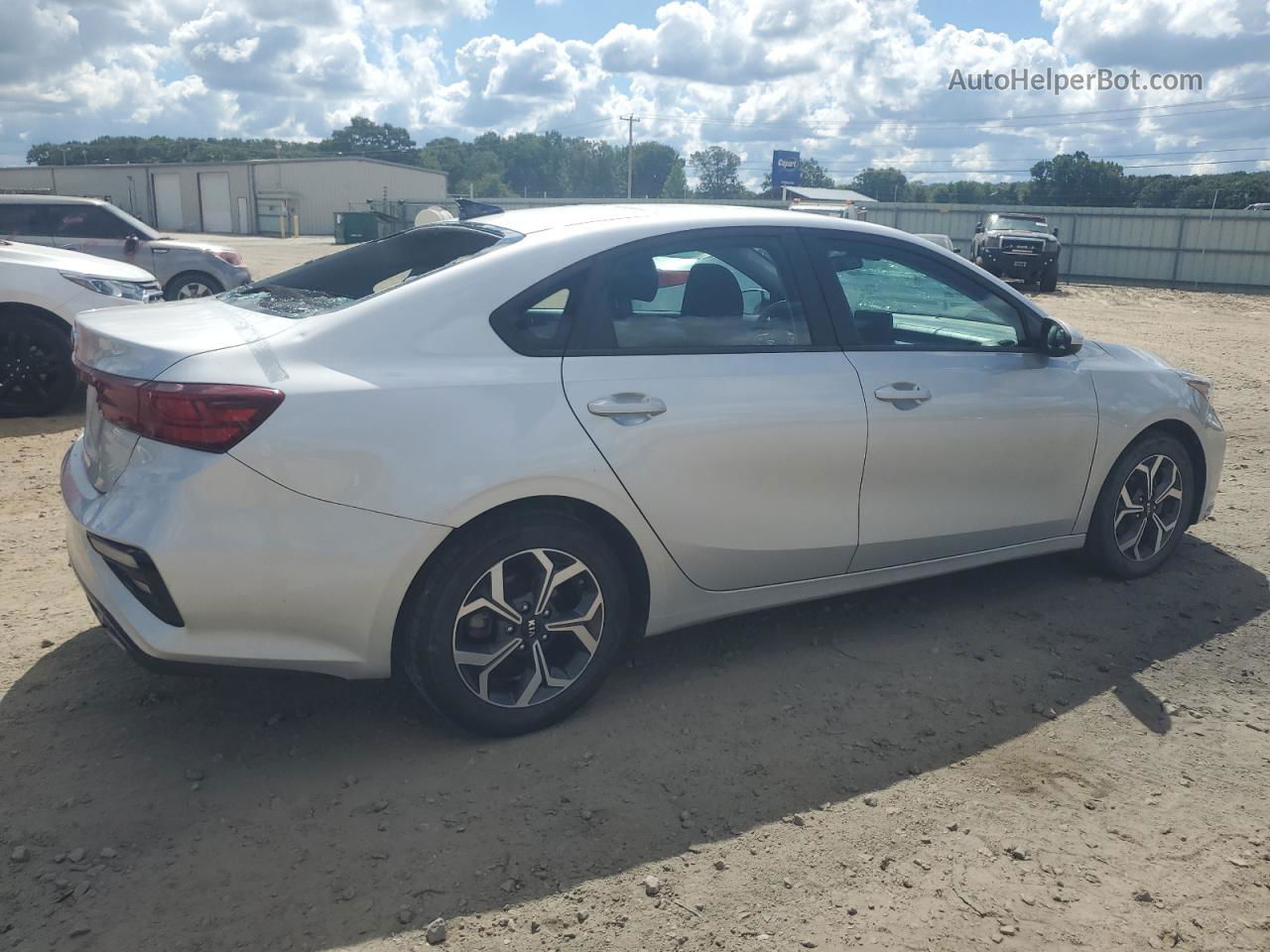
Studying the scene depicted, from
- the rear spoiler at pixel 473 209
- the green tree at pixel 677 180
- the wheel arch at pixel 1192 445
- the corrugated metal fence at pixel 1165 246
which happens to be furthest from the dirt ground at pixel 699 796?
the green tree at pixel 677 180

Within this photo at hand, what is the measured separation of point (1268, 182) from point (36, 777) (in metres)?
57.5

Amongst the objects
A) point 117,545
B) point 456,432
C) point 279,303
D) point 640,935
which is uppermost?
point 279,303

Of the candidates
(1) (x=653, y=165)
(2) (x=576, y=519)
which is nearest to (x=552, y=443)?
(2) (x=576, y=519)

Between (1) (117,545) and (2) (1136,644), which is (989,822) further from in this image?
(1) (117,545)

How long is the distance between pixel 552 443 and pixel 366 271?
44.2 inches

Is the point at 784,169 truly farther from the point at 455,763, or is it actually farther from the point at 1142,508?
the point at 455,763

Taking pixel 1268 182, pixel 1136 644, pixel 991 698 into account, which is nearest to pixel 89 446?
pixel 991 698

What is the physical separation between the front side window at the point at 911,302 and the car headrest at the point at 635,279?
0.75m

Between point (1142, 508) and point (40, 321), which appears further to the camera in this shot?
point (40, 321)

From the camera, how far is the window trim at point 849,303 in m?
3.94

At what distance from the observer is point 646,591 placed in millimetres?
3531

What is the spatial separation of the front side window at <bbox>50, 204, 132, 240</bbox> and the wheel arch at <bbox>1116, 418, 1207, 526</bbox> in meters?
10.9

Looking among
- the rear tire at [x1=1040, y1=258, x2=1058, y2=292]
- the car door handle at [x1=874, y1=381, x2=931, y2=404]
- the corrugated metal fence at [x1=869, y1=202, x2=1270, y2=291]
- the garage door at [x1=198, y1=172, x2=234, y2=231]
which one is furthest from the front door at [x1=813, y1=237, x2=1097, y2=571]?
the garage door at [x1=198, y1=172, x2=234, y2=231]

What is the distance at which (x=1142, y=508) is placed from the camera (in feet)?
16.0
